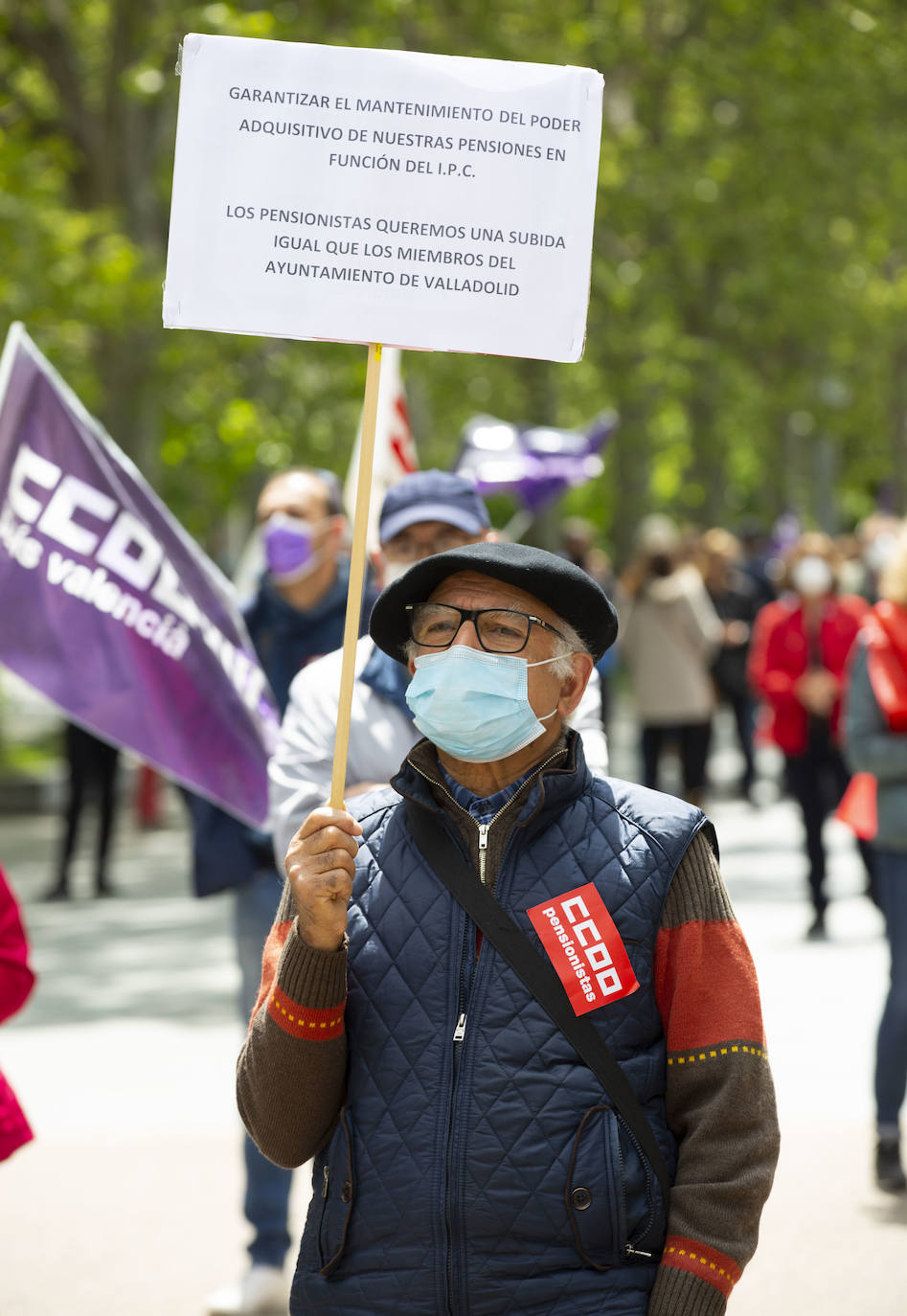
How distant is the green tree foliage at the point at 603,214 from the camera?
14.8m

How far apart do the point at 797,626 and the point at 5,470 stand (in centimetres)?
743

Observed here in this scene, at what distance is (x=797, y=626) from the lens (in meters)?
11.7

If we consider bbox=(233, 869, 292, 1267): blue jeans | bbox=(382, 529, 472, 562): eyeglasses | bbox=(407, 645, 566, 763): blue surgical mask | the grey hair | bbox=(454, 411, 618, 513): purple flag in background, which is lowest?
bbox=(233, 869, 292, 1267): blue jeans

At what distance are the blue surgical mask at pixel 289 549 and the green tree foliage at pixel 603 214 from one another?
7144 millimetres

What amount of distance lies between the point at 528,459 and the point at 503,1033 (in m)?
9.05

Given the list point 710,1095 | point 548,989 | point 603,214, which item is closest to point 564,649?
point 548,989

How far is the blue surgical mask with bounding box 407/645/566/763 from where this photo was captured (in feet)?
9.79

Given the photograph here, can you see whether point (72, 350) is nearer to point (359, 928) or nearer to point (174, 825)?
point (174, 825)

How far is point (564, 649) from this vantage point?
3.14 m

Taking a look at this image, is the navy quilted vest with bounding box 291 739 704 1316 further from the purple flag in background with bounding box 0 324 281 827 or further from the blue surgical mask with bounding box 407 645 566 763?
the purple flag in background with bounding box 0 324 281 827

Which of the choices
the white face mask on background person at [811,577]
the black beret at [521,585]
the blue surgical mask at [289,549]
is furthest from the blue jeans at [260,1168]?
the white face mask on background person at [811,577]

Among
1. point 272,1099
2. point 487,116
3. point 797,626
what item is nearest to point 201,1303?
point 272,1099

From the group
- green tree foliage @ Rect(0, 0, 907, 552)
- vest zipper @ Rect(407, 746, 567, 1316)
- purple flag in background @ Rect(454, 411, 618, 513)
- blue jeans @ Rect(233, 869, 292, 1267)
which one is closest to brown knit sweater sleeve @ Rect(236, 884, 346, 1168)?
vest zipper @ Rect(407, 746, 567, 1316)

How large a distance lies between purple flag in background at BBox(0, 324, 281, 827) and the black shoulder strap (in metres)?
2.25
